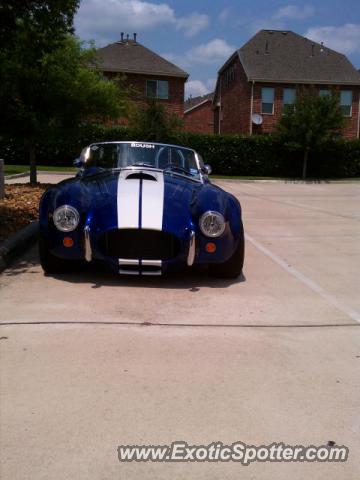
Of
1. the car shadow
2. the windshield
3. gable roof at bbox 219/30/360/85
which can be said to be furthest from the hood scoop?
gable roof at bbox 219/30/360/85

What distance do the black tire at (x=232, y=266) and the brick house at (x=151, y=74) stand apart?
103ft

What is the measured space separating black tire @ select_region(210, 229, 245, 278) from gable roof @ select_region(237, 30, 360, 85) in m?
31.3

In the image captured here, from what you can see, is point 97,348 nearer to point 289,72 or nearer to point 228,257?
point 228,257

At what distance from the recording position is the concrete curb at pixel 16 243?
5.55 meters

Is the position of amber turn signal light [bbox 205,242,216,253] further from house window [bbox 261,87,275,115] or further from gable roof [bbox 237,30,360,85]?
house window [bbox 261,87,275,115]

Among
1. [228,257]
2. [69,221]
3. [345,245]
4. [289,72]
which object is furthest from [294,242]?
[289,72]

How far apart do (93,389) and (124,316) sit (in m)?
1.17

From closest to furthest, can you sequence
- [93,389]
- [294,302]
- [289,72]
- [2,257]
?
[93,389] < [294,302] < [2,257] < [289,72]

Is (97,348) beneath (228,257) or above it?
beneath

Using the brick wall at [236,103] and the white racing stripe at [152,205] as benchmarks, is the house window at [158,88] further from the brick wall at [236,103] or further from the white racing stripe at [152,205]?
the white racing stripe at [152,205]

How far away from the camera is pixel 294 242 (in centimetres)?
765

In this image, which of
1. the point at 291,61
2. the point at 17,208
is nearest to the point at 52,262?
the point at 17,208

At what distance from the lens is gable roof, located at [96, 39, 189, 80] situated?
35500 mm

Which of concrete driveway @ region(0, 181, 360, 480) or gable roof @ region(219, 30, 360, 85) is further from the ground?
gable roof @ region(219, 30, 360, 85)
